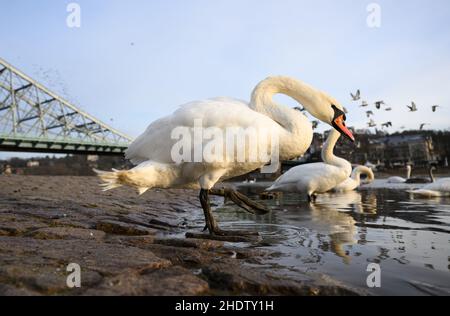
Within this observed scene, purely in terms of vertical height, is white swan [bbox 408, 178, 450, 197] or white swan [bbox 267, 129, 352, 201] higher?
white swan [bbox 267, 129, 352, 201]

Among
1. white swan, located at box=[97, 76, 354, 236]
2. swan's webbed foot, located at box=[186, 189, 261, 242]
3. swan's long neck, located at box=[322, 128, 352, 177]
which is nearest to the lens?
swan's webbed foot, located at box=[186, 189, 261, 242]

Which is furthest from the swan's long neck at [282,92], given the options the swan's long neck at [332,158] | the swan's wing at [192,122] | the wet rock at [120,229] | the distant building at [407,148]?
the distant building at [407,148]

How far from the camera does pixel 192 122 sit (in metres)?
3.19

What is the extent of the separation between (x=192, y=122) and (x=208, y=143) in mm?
315

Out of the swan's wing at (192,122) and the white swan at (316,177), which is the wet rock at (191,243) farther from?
the white swan at (316,177)

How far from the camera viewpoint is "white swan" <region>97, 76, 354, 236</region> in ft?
10.2

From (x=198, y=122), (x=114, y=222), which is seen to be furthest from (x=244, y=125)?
(x=114, y=222)

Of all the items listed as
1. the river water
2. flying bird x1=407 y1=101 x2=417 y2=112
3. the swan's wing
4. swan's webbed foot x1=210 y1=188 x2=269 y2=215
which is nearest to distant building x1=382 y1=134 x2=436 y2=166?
flying bird x1=407 y1=101 x2=417 y2=112

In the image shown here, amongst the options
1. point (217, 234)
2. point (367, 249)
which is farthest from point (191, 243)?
point (367, 249)

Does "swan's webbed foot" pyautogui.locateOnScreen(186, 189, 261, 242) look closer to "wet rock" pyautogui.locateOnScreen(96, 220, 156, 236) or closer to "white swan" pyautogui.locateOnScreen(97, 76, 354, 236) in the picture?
"white swan" pyautogui.locateOnScreen(97, 76, 354, 236)

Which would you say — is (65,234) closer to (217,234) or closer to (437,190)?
(217,234)

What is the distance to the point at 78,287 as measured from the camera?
1.52 meters

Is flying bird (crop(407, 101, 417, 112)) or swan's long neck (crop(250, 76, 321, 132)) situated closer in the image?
swan's long neck (crop(250, 76, 321, 132))
